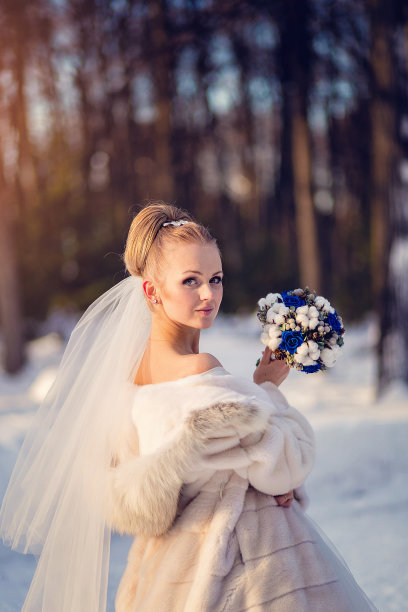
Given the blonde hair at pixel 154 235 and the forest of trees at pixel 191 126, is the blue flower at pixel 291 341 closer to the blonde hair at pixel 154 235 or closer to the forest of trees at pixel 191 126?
the blonde hair at pixel 154 235

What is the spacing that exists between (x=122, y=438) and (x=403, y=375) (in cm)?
541

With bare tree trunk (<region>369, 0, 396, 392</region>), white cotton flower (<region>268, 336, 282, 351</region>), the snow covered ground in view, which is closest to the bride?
white cotton flower (<region>268, 336, 282, 351</region>)

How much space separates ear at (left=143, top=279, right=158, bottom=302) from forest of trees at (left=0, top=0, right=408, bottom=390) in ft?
17.2

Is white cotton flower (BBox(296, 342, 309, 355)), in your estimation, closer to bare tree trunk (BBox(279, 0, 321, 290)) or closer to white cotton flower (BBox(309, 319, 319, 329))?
white cotton flower (BBox(309, 319, 319, 329))

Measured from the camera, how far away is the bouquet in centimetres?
203

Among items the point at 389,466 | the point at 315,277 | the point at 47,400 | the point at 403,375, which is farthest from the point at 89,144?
the point at 47,400

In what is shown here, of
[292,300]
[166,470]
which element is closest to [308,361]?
[292,300]

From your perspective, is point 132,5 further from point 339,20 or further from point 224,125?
point 224,125

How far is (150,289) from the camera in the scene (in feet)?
6.97

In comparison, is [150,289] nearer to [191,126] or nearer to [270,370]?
[270,370]

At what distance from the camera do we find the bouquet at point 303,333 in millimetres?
2033

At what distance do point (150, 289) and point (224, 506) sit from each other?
0.79 meters

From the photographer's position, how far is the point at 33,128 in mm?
12344

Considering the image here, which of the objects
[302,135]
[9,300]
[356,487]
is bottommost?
[356,487]
